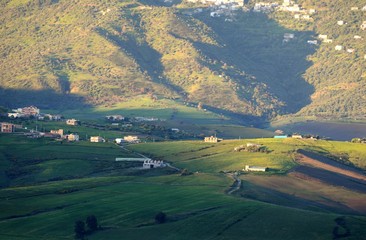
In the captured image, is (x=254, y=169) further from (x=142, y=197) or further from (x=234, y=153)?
(x=142, y=197)

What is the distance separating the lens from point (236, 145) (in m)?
183

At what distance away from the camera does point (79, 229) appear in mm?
110688

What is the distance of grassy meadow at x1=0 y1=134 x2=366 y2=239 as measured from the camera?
109 m

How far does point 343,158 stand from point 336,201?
48.5 meters

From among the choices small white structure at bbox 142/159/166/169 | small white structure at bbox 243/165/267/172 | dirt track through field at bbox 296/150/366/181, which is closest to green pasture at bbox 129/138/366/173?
small white structure at bbox 243/165/267/172

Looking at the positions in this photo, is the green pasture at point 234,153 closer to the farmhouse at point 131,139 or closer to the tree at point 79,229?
the farmhouse at point 131,139

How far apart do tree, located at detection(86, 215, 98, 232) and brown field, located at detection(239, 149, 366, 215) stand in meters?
22.3

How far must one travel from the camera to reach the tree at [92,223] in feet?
365

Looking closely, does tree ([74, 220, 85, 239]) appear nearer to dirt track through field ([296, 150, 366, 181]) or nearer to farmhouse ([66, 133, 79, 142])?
dirt track through field ([296, 150, 366, 181])

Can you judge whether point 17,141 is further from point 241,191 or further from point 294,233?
point 294,233

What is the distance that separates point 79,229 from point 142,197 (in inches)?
670

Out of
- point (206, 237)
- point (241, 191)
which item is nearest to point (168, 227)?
point (206, 237)

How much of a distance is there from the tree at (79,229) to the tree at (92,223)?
0.61 metres

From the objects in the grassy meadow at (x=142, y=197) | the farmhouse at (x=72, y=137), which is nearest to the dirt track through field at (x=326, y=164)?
the grassy meadow at (x=142, y=197)
